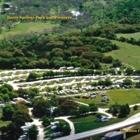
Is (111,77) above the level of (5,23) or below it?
below

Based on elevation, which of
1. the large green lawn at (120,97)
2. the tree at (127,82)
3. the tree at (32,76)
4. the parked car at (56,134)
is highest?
the tree at (32,76)

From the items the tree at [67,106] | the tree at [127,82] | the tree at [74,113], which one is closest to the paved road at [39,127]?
the tree at [67,106]

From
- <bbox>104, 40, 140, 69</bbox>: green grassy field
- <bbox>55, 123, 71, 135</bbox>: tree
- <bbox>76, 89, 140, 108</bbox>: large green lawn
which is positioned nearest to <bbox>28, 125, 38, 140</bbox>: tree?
<bbox>55, 123, 71, 135</bbox>: tree

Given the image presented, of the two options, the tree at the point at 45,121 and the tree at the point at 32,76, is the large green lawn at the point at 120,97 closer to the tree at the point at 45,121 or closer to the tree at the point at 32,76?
the tree at the point at 45,121

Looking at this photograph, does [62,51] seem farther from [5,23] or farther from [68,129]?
[68,129]

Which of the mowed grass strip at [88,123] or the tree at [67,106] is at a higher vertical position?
the tree at [67,106]

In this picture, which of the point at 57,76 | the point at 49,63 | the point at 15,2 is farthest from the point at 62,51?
the point at 15,2

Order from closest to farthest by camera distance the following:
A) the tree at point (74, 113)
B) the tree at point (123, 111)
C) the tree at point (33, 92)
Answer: the tree at point (123, 111), the tree at point (74, 113), the tree at point (33, 92)
